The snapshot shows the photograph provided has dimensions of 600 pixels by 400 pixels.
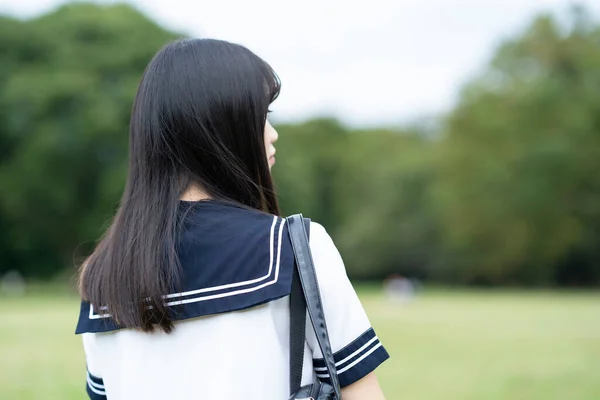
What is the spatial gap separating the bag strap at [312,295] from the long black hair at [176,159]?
8.6 inches

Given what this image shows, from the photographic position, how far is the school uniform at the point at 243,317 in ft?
5.22

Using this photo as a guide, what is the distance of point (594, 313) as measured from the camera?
58.5ft

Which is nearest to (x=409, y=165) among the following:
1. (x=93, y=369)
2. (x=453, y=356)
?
(x=453, y=356)

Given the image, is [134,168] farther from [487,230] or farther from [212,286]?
[487,230]

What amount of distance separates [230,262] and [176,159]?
29 cm

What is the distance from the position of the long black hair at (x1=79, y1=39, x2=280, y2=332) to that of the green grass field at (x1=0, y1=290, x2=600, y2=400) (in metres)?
5.97

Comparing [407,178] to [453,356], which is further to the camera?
[407,178]

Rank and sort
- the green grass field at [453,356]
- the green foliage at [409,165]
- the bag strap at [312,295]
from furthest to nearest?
the green foliage at [409,165]
the green grass field at [453,356]
the bag strap at [312,295]

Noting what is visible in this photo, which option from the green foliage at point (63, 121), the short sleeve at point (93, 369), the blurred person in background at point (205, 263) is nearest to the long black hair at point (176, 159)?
the blurred person in background at point (205, 263)

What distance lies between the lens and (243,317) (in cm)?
161

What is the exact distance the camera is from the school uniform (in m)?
1.59

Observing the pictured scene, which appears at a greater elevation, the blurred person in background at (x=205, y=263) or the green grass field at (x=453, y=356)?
the blurred person in background at (x=205, y=263)

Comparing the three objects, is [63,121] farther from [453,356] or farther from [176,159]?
[176,159]

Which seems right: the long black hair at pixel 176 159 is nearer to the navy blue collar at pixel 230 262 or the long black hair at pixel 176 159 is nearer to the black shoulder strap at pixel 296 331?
the navy blue collar at pixel 230 262
